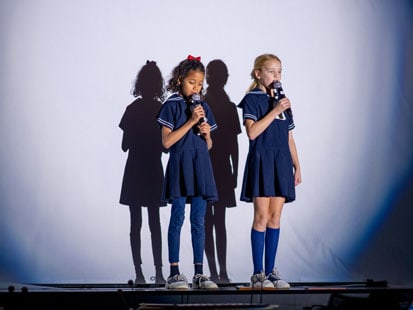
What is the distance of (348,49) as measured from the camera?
5602 mm

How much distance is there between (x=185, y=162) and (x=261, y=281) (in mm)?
775

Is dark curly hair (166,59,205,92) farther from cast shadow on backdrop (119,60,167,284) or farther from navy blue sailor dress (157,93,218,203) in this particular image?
cast shadow on backdrop (119,60,167,284)

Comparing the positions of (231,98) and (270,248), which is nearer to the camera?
(270,248)

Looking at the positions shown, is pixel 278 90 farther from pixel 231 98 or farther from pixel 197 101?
pixel 231 98

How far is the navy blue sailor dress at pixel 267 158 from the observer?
15.2 ft

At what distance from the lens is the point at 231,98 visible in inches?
213

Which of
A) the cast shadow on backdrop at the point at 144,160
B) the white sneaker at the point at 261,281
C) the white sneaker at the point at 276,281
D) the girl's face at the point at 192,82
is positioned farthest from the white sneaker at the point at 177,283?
the girl's face at the point at 192,82

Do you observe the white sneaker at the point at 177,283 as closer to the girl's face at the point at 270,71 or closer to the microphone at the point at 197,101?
the microphone at the point at 197,101

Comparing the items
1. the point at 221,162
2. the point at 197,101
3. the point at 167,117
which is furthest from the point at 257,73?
the point at 221,162

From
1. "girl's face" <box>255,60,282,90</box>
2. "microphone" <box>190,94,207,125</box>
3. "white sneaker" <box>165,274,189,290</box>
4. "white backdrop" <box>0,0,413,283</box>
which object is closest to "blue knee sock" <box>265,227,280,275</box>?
"white sneaker" <box>165,274,189,290</box>

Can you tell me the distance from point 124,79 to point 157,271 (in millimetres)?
1233

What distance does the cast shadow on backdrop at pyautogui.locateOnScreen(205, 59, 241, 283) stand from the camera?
5.32 m

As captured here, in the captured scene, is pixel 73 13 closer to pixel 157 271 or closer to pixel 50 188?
pixel 50 188

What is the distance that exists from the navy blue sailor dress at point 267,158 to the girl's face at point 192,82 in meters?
0.28
